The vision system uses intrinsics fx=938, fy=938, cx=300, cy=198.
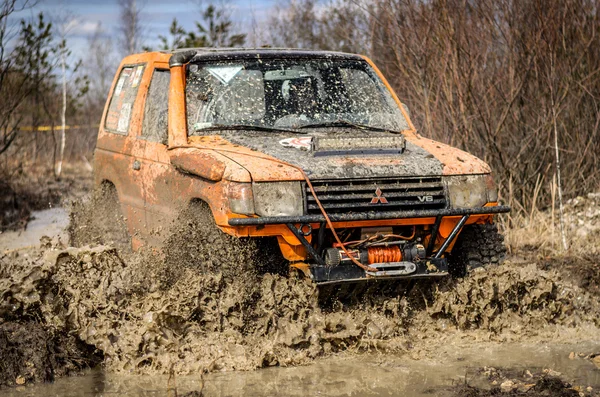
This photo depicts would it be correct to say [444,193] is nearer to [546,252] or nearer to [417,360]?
[417,360]

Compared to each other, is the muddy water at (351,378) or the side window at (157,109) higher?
the side window at (157,109)

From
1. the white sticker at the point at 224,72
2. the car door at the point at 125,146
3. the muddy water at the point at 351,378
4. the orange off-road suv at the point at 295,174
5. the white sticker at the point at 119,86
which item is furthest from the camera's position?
the white sticker at the point at 119,86

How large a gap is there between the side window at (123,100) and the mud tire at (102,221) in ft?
1.70

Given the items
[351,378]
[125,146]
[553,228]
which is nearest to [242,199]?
[351,378]

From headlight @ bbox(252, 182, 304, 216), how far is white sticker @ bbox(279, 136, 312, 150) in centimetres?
53

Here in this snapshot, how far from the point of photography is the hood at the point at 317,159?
5597 millimetres

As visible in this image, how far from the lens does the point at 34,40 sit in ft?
41.6

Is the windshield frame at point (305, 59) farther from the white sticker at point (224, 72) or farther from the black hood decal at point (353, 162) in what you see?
the black hood decal at point (353, 162)

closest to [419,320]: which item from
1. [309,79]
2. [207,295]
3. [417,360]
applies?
[417,360]

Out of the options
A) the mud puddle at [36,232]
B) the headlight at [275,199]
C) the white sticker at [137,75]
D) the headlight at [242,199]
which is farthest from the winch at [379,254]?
the mud puddle at [36,232]

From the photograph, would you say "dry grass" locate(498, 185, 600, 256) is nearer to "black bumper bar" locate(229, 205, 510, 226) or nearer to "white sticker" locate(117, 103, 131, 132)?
"black bumper bar" locate(229, 205, 510, 226)

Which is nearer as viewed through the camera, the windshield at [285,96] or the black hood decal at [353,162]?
the black hood decal at [353,162]

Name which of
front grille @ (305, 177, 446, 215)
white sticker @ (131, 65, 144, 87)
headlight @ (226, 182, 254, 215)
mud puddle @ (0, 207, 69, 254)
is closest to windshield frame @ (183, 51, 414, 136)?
white sticker @ (131, 65, 144, 87)

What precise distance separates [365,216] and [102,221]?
9.65 ft
